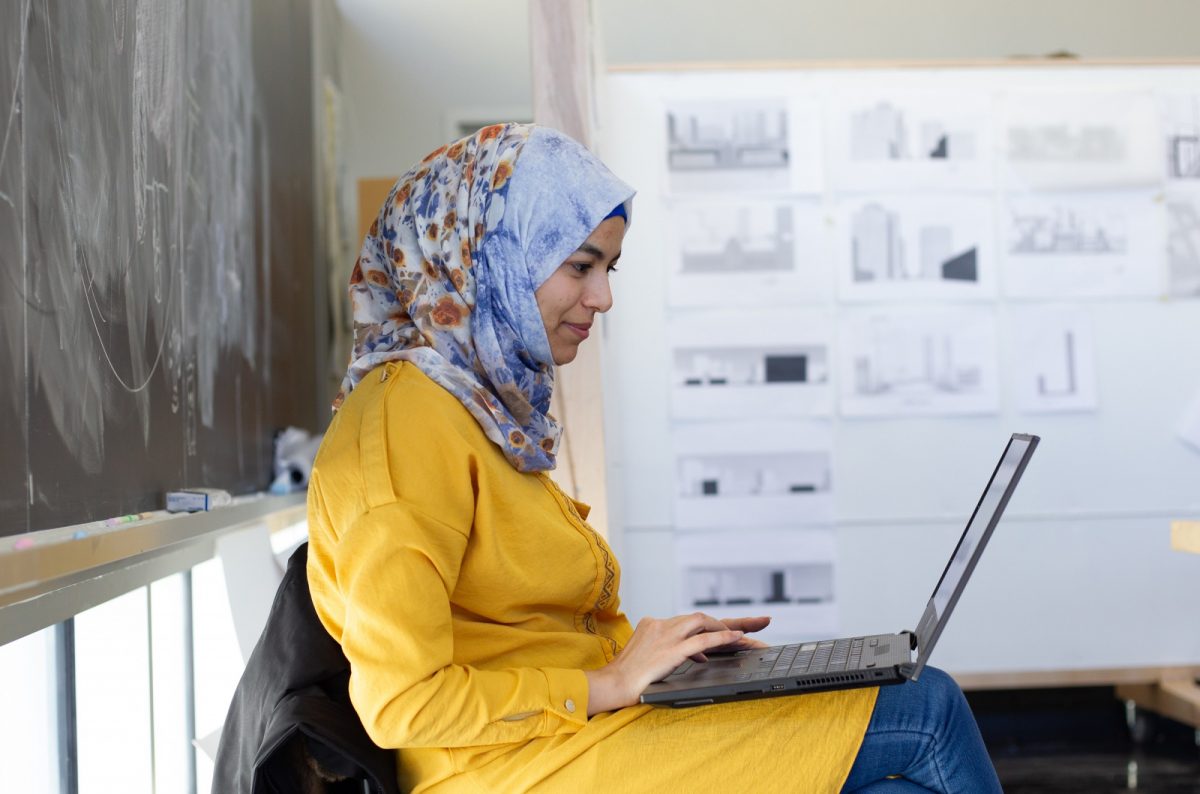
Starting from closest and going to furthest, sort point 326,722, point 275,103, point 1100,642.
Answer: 1. point 326,722
2. point 275,103
3. point 1100,642

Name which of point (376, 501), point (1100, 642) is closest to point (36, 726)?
point (376, 501)

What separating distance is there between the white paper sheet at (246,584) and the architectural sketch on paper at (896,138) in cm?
204

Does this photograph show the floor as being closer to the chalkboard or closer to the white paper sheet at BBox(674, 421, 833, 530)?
the white paper sheet at BBox(674, 421, 833, 530)

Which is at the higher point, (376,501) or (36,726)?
(376,501)

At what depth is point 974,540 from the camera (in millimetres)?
1267

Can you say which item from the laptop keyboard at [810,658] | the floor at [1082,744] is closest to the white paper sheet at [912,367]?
the floor at [1082,744]

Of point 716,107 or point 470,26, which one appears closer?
point 716,107

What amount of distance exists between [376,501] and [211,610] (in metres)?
1.31

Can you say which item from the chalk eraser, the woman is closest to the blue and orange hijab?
the woman

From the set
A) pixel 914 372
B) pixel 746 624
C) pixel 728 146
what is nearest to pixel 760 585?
pixel 914 372

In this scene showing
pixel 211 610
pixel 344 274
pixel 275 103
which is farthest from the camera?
pixel 344 274

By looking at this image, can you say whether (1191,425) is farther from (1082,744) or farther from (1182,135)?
(1082,744)

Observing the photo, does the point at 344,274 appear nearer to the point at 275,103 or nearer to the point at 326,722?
the point at 275,103

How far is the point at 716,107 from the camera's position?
3.51m
